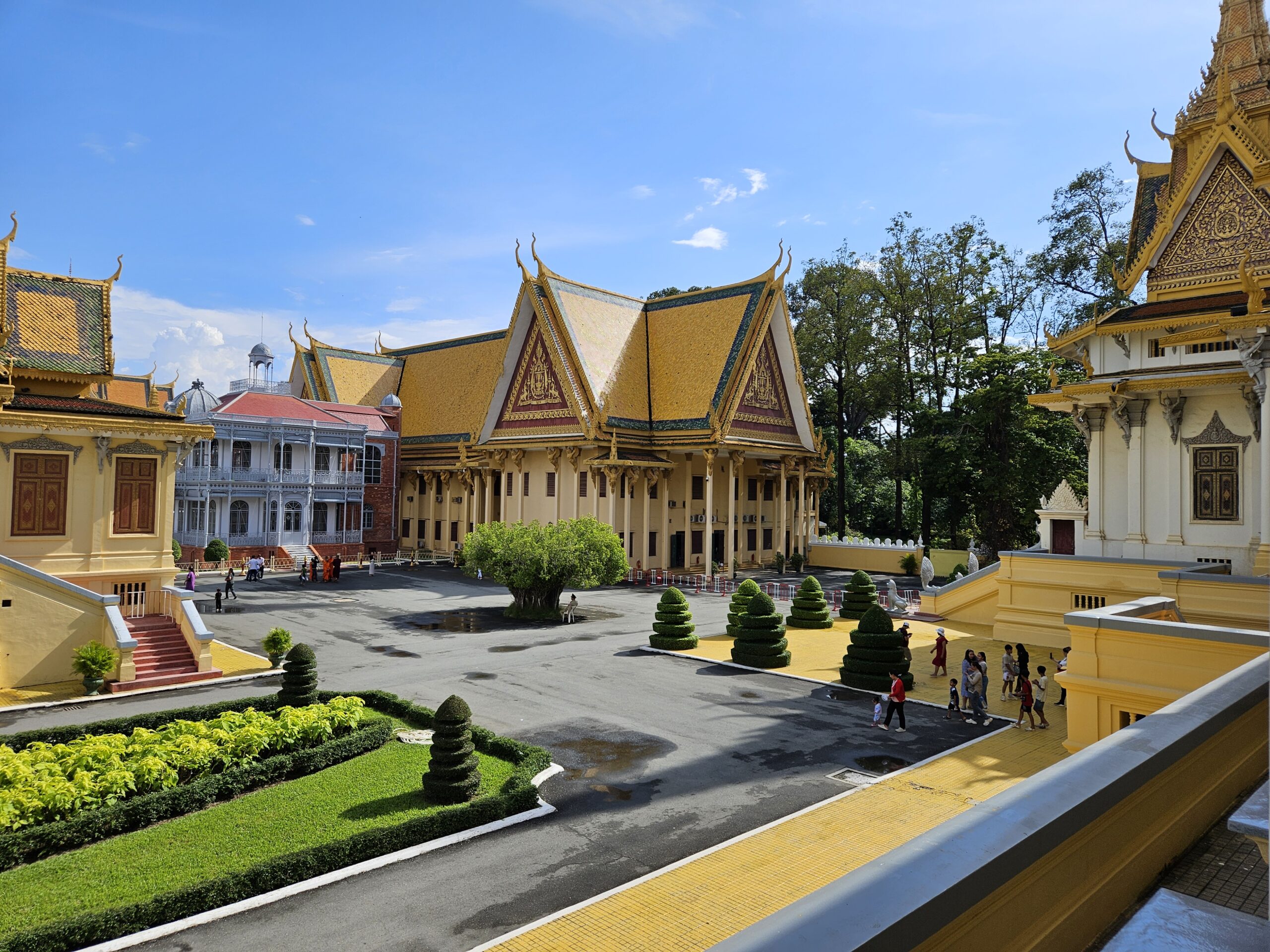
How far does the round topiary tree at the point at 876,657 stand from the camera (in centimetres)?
1738

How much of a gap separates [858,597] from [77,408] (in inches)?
937

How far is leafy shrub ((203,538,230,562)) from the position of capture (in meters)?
39.2

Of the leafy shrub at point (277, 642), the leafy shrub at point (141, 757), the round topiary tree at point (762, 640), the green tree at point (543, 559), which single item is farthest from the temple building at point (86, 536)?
the round topiary tree at point (762, 640)

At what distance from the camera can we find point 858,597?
28062mm

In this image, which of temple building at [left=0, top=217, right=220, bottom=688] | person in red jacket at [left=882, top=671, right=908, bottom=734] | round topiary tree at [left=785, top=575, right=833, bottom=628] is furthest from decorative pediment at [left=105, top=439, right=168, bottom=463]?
round topiary tree at [left=785, top=575, right=833, bottom=628]

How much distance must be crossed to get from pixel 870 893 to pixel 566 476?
38.3 m

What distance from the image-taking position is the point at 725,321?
4122cm

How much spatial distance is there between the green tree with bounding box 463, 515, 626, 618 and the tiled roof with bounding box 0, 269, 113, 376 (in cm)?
1278

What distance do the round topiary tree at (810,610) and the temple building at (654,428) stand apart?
34.0 feet

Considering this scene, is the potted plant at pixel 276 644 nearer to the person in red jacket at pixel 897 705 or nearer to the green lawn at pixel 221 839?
the green lawn at pixel 221 839

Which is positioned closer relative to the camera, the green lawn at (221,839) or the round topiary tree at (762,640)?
the green lawn at (221,839)

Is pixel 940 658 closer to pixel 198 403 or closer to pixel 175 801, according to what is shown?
pixel 175 801

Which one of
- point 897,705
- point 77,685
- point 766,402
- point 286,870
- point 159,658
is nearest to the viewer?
point 286,870

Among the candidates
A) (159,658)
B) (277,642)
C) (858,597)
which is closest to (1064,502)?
(858,597)
